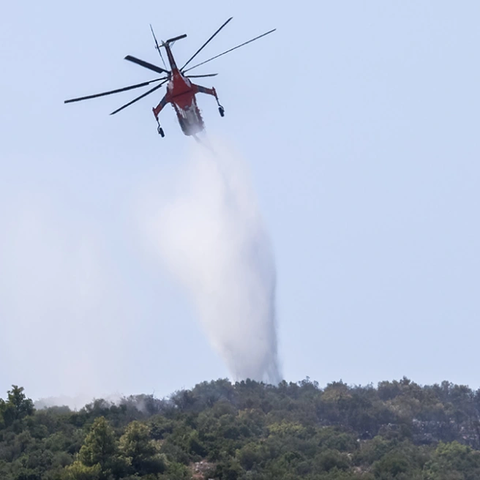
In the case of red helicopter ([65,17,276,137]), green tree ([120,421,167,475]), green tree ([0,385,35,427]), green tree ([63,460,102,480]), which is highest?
red helicopter ([65,17,276,137])

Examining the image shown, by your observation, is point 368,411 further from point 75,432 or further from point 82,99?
point 82,99

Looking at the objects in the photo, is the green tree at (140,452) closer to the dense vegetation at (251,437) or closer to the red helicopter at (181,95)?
the dense vegetation at (251,437)

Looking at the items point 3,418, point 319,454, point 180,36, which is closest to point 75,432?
point 3,418

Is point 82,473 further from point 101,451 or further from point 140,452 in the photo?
point 140,452

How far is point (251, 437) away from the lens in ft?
201

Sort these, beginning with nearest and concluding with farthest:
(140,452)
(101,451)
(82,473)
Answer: (82,473)
(101,451)
(140,452)

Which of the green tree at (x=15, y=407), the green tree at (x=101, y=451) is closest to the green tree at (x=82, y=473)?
the green tree at (x=101, y=451)

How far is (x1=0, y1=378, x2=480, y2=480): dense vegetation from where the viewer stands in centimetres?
5078

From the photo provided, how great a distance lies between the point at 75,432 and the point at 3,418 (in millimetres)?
6376

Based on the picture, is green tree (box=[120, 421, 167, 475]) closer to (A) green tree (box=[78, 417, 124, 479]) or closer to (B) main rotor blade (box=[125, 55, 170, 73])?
(A) green tree (box=[78, 417, 124, 479])

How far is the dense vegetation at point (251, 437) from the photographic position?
5078 centimetres

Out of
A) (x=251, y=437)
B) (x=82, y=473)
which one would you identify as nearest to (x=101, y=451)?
(x=82, y=473)

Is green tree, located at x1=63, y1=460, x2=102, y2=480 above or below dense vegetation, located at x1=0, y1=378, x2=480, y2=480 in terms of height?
below

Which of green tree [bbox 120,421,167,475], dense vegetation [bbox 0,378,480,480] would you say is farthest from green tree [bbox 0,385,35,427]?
green tree [bbox 120,421,167,475]
